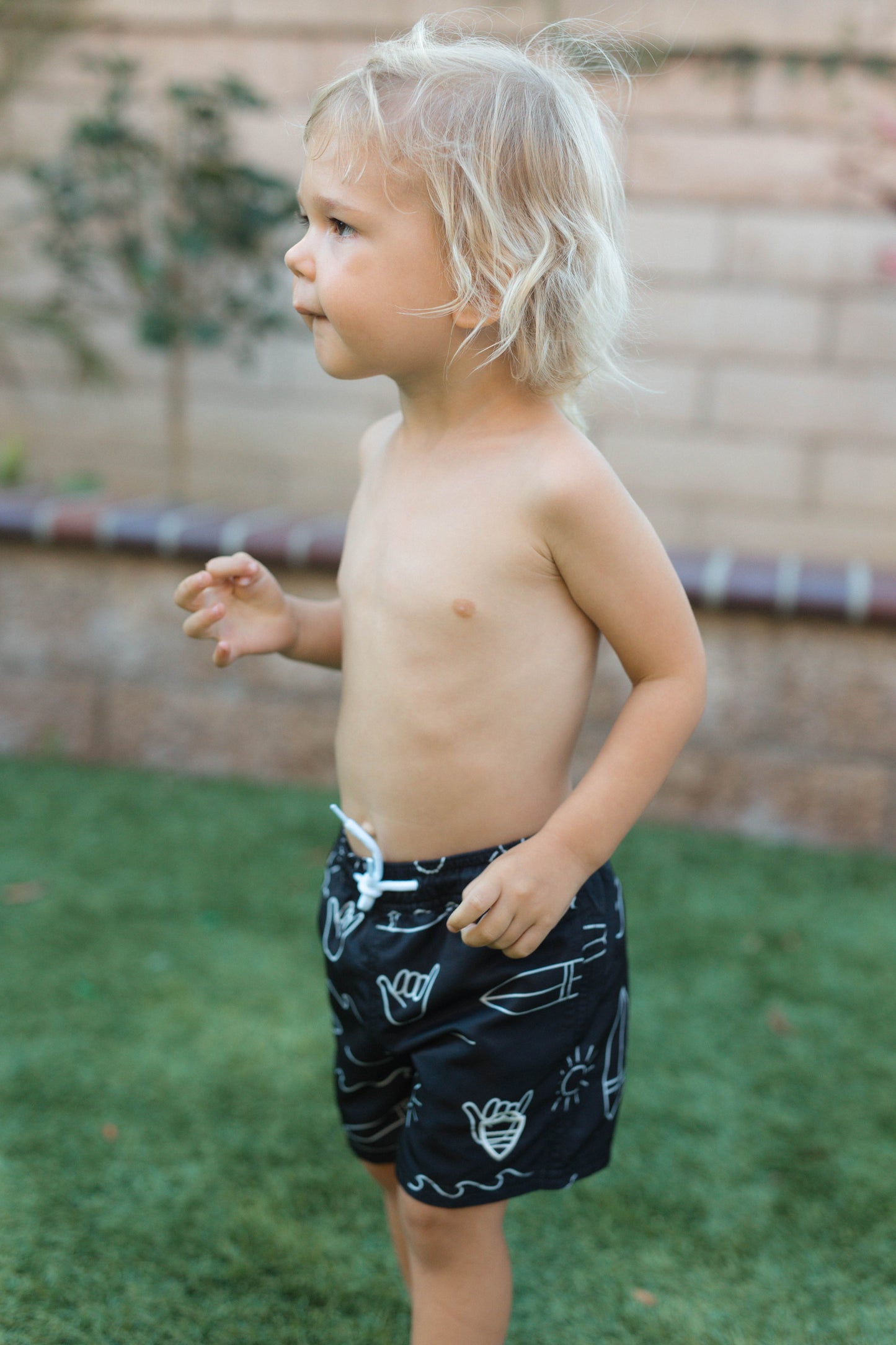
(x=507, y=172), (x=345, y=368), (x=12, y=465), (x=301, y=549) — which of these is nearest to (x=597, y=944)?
(x=345, y=368)

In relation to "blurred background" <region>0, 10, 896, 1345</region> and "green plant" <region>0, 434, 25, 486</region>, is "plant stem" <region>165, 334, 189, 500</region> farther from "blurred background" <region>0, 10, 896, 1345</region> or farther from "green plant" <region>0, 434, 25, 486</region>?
"green plant" <region>0, 434, 25, 486</region>

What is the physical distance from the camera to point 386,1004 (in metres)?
1.28

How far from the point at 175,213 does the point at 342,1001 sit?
9.84 ft

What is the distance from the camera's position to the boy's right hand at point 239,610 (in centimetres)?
137

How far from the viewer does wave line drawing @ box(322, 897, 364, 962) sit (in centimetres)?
132

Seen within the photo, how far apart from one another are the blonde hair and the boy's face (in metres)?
0.02

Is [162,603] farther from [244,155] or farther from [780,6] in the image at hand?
[780,6]

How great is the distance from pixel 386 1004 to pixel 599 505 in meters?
0.57

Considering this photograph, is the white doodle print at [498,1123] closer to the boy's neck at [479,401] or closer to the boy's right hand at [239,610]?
the boy's right hand at [239,610]

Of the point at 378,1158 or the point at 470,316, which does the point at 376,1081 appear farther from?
the point at 470,316

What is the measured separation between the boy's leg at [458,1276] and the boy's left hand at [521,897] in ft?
1.02

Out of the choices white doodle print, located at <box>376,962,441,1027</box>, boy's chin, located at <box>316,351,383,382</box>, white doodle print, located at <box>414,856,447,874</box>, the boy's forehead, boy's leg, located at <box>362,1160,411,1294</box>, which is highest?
the boy's forehead

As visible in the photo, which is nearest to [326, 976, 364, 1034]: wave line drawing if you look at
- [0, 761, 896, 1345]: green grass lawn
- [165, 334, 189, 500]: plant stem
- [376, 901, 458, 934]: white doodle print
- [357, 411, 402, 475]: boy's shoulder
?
[376, 901, 458, 934]: white doodle print

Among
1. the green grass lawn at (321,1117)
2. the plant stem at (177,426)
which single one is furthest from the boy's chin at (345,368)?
the plant stem at (177,426)
